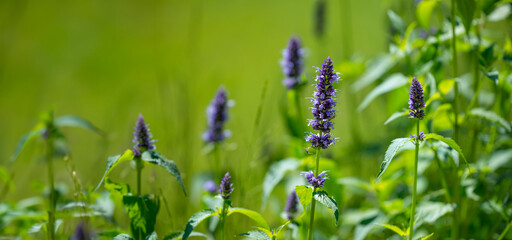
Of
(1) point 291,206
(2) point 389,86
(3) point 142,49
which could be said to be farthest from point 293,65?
(3) point 142,49

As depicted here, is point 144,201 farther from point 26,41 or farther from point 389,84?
point 26,41

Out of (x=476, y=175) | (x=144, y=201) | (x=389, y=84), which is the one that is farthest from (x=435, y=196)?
(x=144, y=201)

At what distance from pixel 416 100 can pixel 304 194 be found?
242mm

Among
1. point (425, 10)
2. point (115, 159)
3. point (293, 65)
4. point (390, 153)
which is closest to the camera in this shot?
point (390, 153)

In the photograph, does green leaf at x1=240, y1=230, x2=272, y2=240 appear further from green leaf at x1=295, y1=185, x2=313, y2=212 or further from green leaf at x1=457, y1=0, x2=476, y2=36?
green leaf at x1=457, y1=0, x2=476, y2=36

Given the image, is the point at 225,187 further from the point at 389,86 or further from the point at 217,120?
the point at 217,120

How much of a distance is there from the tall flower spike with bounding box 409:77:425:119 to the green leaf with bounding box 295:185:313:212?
0.21 metres

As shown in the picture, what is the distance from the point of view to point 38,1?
12.6 ft

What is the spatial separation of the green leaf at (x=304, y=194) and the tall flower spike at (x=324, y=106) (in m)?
0.08

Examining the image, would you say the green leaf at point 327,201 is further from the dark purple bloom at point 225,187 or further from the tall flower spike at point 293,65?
the tall flower spike at point 293,65

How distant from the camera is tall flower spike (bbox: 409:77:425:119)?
772 mm

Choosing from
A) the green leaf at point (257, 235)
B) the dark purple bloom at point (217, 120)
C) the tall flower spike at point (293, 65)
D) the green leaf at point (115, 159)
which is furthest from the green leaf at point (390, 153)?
the dark purple bloom at point (217, 120)

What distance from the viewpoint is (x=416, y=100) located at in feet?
2.55

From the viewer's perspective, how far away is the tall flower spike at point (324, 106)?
793 mm
